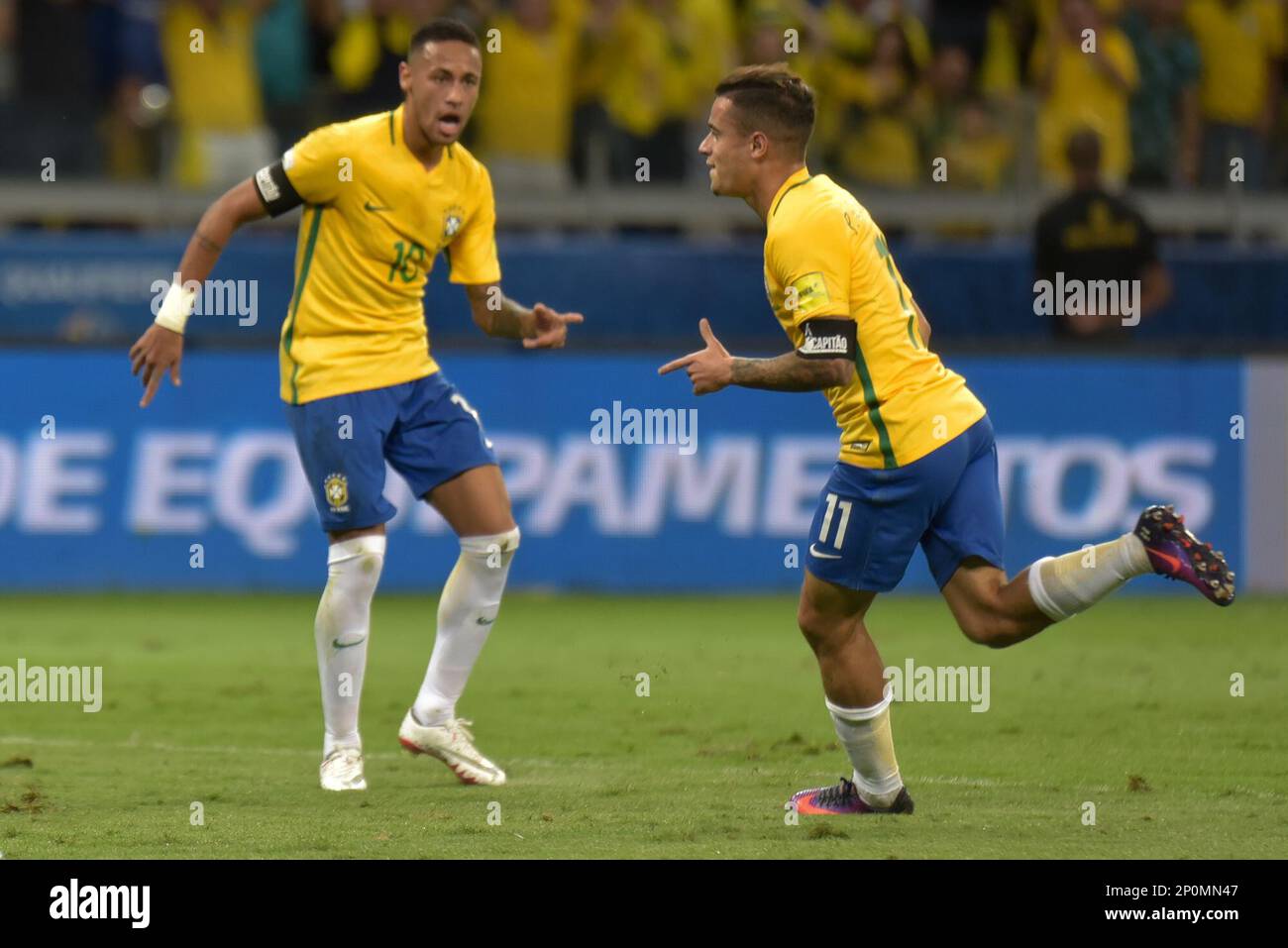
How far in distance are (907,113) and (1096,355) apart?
2.65 m

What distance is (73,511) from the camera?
1401cm

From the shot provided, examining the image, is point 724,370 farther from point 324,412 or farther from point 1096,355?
point 1096,355

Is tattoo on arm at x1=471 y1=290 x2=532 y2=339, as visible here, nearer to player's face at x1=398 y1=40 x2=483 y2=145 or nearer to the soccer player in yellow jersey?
the soccer player in yellow jersey

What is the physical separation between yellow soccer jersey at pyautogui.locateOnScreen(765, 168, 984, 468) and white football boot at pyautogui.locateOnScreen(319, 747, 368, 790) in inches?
81.0

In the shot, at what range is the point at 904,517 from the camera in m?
7.20

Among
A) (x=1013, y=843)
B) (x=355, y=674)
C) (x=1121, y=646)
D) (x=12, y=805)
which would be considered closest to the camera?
(x=1013, y=843)

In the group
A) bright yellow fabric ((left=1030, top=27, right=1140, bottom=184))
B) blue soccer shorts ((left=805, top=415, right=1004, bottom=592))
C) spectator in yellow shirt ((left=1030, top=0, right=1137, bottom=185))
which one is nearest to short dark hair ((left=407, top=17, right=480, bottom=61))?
blue soccer shorts ((left=805, top=415, right=1004, bottom=592))

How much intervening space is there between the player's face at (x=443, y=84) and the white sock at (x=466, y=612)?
1.46 m

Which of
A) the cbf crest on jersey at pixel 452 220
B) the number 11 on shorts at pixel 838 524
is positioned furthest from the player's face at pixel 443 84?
the number 11 on shorts at pixel 838 524

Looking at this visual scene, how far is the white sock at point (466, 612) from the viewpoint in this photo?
27.4 feet

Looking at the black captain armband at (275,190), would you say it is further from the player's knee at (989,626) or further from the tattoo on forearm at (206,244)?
the player's knee at (989,626)

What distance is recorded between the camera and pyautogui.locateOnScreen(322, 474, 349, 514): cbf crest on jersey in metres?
8.07
